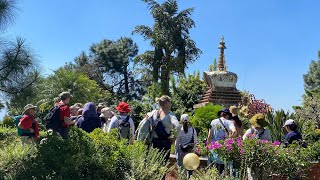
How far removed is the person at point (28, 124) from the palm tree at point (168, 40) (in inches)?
847

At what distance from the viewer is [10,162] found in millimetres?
5484

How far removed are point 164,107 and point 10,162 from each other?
2.24 meters

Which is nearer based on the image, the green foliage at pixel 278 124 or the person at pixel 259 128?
the person at pixel 259 128

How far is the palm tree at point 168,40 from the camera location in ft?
97.6

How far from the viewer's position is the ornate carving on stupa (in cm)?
2040

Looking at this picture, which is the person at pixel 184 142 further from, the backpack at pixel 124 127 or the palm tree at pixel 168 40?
the palm tree at pixel 168 40

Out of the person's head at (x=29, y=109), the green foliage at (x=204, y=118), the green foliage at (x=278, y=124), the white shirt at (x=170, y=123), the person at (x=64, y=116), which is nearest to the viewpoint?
the white shirt at (x=170, y=123)

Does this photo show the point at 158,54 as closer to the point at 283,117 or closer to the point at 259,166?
the point at 283,117

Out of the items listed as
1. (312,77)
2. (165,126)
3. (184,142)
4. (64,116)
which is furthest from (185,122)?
(312,77)

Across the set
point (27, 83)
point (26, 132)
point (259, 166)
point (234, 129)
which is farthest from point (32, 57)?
point (259, 166)

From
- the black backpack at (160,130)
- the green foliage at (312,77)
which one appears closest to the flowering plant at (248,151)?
the black backpack at (160,130)

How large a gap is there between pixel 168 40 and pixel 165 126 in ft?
77.0

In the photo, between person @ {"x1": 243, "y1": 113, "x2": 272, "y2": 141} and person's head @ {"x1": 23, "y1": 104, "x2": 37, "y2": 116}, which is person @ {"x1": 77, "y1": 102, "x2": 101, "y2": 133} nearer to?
person's head @ {"x1": 23, "y1": 104, "x2": 37, "y2": 116}

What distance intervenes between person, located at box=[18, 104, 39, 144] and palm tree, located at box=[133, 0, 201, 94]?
2152 centimetres
